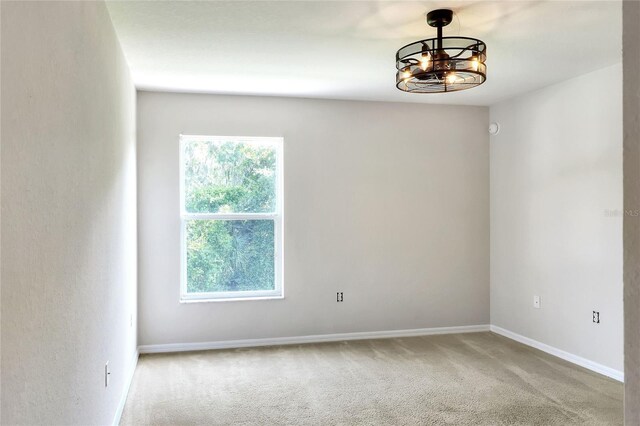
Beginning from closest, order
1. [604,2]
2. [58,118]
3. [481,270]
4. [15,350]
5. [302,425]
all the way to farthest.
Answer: [15,350], [58,118], [604,2], [302,425], [481,270]

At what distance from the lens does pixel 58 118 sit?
1661 mm

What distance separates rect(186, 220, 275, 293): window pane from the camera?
185 inches

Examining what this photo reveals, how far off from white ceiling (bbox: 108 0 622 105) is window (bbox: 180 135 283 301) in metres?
0.63

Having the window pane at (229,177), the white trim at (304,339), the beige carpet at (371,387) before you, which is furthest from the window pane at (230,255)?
the beige carpet at (371,387)

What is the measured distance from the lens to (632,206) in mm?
768

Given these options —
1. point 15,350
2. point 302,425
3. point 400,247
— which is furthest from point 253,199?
point 15,350

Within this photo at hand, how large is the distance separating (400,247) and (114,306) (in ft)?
9.72

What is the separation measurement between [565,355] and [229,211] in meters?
3.25

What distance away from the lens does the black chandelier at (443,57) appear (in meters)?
2.71

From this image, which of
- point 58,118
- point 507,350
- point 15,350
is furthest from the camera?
point 507,350

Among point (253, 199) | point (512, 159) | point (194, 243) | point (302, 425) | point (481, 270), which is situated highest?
point (512, 159)

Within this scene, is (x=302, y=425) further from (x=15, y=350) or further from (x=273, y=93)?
(x=273, y=93)

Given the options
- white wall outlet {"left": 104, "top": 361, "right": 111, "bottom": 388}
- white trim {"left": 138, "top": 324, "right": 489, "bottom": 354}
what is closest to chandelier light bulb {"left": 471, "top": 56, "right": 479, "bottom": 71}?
white wall outlet {"left": 104, "top": 361, "right": 111, "bottom": 388}

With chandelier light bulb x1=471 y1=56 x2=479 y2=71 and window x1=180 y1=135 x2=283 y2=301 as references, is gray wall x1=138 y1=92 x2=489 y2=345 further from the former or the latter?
chandelier light bulb x1=471 y1=56 x2=479 y2=71
